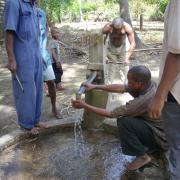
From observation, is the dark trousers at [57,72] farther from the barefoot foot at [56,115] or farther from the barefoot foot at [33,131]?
the barefoot foot at [33,131]

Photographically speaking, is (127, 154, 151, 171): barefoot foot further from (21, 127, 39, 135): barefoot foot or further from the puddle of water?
(21, 127, 39, 135): barefoot foot

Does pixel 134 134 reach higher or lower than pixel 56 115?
higher

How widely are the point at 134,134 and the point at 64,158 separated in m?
0.86

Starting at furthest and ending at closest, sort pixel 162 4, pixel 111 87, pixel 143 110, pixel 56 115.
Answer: pixel 162 4, pixel 56 115, pixel 111 87, pixel 143 110

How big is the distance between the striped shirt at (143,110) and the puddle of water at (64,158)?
50 cm

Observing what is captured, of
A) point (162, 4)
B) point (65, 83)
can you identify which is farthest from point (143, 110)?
point (162, 4)

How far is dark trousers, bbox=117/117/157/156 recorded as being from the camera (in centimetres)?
326

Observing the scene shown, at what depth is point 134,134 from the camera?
3.28m

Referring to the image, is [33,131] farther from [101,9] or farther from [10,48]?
[101,9]

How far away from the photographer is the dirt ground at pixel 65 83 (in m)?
5.14

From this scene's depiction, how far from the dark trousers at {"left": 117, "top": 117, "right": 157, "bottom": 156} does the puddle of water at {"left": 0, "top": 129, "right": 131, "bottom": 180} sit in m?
0.27

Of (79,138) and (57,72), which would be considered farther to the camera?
(57,72)

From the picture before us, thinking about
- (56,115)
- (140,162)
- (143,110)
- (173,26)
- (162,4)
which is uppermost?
(173,26)

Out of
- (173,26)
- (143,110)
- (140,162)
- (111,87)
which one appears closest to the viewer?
(173,26)
